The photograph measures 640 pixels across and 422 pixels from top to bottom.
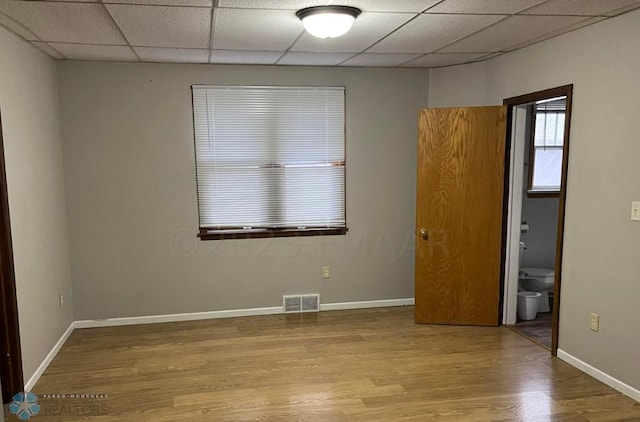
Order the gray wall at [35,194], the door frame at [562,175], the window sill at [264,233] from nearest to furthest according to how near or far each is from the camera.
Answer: the gray wall at [35,194], the door frame at [562,175], the window sill at [264,233]

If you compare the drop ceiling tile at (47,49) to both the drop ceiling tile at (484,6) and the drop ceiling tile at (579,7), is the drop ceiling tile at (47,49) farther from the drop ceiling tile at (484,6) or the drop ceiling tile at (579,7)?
the drop ceiling tile at (579,7)

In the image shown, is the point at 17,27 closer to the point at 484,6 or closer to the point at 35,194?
the point at 35,194

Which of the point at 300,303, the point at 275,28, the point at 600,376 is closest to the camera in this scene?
the point at 275,28

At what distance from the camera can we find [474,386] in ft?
9.85

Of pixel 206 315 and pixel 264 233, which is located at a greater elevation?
pixel 264 233

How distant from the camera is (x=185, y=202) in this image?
4156 millimetres

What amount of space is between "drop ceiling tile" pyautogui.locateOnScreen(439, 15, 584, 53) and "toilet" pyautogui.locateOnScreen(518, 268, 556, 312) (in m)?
2.23

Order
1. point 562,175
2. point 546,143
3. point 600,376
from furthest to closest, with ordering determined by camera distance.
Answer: point 546,143, point 562,175, point 600,376

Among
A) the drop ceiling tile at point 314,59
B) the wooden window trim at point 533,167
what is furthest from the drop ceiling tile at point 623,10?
the wooden window trim at point 533,167

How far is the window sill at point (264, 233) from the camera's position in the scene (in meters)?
4.24

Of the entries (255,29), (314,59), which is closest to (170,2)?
(255,29)

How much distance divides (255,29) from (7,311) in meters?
2.27

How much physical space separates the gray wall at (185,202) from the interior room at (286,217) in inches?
0.7

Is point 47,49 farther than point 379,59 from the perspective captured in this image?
No
